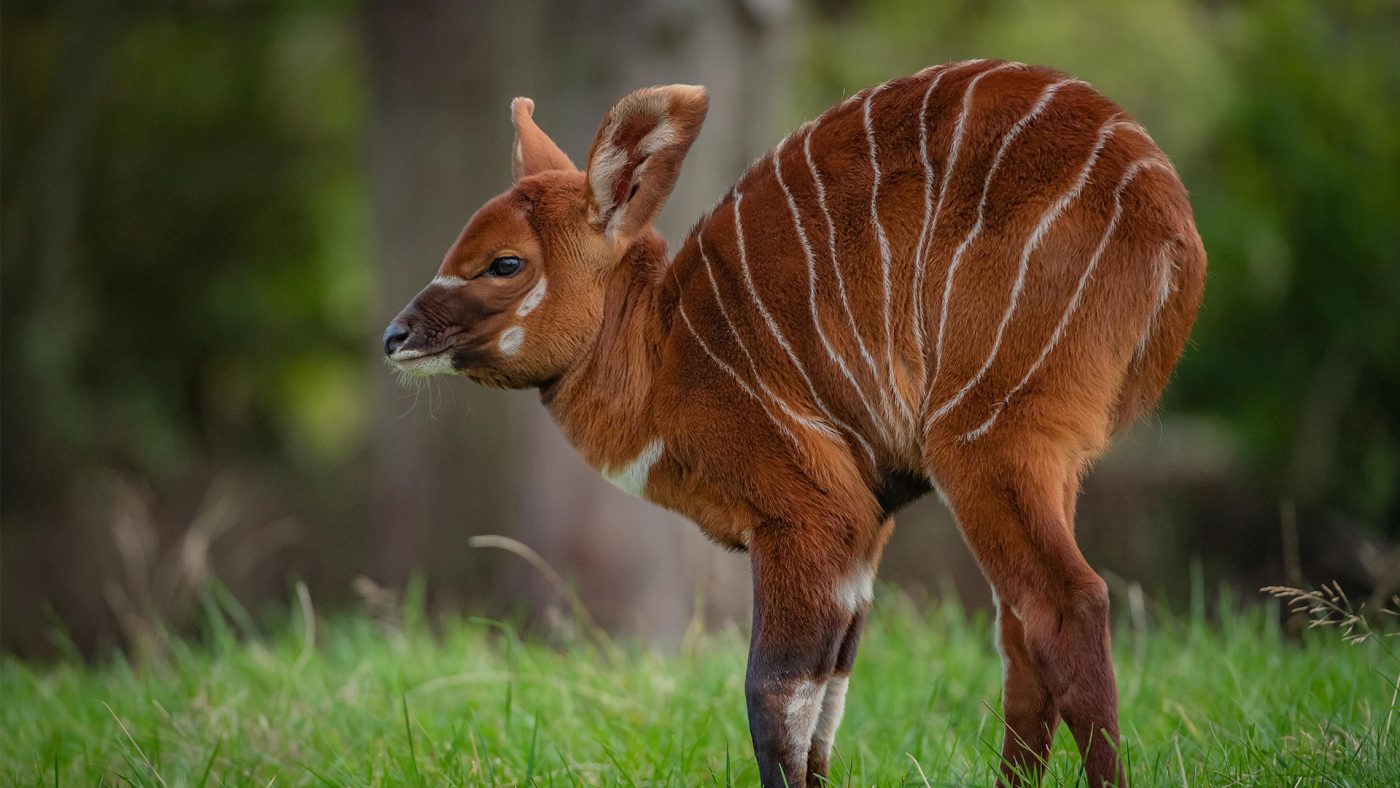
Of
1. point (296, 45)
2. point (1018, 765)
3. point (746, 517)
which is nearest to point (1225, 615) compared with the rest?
point (1018, 765)

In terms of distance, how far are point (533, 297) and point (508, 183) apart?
6.63 metres

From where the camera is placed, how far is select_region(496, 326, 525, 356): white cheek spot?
4051 mm

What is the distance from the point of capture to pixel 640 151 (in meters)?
4.03

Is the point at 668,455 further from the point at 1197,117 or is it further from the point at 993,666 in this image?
the point at 1197,117

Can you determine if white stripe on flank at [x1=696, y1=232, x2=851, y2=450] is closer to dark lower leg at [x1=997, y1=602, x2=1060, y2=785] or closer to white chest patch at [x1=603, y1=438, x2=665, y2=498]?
white chest patch at [x1=603, y1=438, x2=665, y2=498]

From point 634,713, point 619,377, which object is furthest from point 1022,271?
point 634,713

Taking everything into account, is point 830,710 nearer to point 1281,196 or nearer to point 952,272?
point 952,272

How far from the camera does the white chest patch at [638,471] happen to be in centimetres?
404

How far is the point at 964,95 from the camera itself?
151 inches

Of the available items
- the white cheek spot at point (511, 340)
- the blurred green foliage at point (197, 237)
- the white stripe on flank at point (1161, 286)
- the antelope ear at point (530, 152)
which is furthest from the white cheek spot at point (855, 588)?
the blurred green foliage at point (197, 237)

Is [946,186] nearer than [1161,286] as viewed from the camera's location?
No

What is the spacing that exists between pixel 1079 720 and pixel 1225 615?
257 cm

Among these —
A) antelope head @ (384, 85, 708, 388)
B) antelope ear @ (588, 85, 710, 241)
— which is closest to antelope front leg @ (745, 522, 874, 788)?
antelope head @ (384, 85, 708, 388)

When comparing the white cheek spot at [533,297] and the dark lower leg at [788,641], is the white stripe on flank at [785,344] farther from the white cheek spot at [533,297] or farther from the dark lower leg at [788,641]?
the white cheek spot at [533,297]
